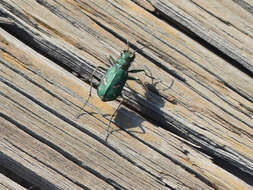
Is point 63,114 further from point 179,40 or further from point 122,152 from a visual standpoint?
point 179,40

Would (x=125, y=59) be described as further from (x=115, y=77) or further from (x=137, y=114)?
(x=137, y=114)

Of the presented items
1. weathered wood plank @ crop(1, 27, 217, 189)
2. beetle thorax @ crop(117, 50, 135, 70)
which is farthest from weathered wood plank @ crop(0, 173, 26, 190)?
beetle thorax @ crop(117, 50, 135, 70)

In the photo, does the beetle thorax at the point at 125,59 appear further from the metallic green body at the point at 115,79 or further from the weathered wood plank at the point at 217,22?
the weathered wood plank at the point at 217,22

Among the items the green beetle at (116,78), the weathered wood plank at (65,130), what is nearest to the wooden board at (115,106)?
the weathered wood plank at (65,130)

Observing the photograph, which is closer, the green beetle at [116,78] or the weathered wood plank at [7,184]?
the weathered wood plank at [7,184]

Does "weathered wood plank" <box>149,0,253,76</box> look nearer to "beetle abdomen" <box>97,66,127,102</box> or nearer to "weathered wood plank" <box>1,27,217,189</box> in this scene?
"beetle abdomen" <box>97,66,127,102</box>

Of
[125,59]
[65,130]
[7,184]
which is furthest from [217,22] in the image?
[7,184]

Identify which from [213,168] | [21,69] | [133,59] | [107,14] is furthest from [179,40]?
[21,69]
